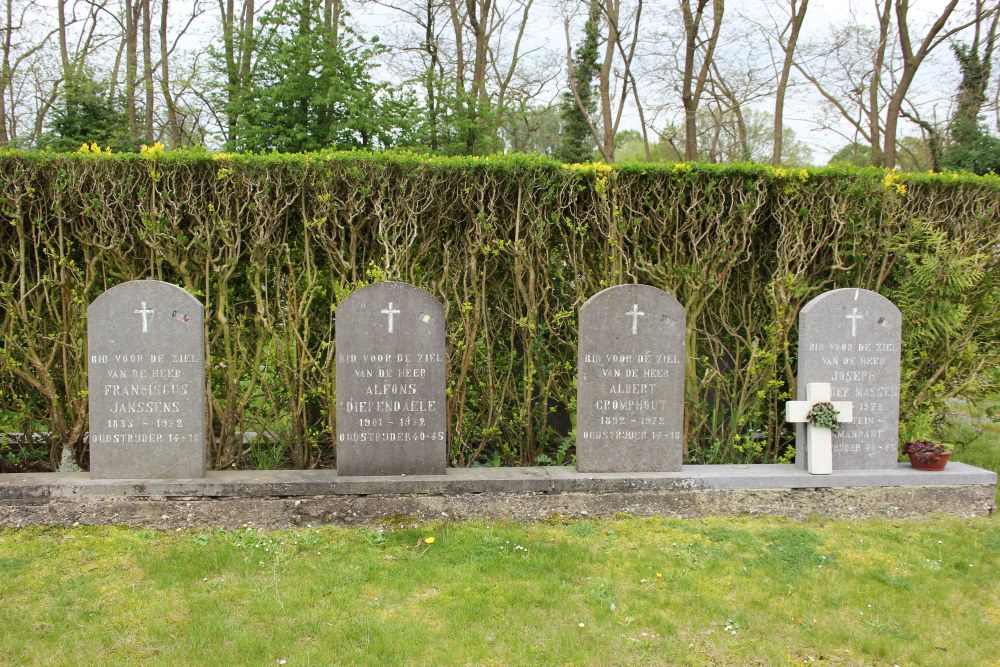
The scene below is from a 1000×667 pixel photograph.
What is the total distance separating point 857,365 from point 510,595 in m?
3.50

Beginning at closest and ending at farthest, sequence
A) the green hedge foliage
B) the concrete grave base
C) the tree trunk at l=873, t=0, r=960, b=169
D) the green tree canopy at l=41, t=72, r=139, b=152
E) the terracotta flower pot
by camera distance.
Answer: the concrete grave base < the green hedge foliage < the terracotta flower pot < the green tree canopy at l=41, t=72, r=139, b=152 < the tree trunk at l=873, t=0, r=960, b=169

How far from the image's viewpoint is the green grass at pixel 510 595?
10.8 ft

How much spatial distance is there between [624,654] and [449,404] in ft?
9.52

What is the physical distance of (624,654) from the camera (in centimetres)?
327

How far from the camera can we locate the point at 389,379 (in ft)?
16.7

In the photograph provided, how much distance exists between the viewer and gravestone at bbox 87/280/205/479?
493 cm

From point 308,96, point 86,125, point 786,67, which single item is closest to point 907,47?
point 786,67

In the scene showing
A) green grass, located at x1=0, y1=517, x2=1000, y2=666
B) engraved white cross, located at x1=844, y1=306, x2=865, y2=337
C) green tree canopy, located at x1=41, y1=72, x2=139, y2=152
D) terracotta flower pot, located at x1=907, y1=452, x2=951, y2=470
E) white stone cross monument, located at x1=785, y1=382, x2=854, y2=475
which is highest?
green tree canopy, located at x1=41, y1=72, x2=139, y2=152

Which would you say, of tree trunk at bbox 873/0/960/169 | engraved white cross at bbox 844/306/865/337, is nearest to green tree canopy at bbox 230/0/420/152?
engraved white cross at bbox 844/306/865/337

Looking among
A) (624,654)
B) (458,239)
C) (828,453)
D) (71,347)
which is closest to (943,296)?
(828,453)

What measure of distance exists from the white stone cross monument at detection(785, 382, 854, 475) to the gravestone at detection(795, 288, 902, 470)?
0.09 m

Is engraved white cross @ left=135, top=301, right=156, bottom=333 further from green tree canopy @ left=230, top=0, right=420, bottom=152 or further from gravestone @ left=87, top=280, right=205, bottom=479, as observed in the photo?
green tree canopy @ left=230, top=0, right=420, bottom=152

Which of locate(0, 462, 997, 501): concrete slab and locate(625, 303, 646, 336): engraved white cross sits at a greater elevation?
locate(625, 303, 646, 336): engraved white cross

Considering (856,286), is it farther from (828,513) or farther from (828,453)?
(828,513)
